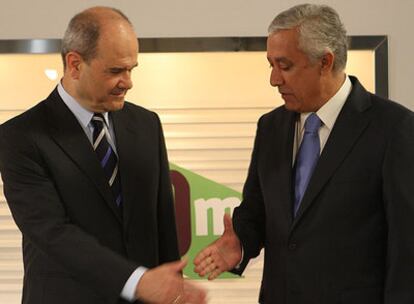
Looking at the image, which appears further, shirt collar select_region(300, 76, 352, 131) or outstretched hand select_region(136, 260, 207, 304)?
shirt collar select_region(300, 76, 352, 131)

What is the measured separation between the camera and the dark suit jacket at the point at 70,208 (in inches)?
79.6

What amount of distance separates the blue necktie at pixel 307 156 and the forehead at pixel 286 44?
200 mm

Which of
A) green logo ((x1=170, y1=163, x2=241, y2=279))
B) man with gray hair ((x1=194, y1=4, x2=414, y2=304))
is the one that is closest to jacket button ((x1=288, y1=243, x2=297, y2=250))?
man with gray hair ((x1=194, y1=4, x2=414, y2=304))

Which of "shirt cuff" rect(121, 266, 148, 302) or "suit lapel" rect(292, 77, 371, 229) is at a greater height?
"suit lapel" rect(292, 77, 371, 229)

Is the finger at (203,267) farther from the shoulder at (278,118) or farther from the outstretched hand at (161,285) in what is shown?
the shoulder at (278,118)

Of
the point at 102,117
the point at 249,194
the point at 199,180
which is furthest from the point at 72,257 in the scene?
the point at 199,180

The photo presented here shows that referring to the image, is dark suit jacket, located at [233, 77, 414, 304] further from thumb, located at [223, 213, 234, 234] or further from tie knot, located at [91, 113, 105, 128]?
tie knot, located at [91, 113, 105, 128]

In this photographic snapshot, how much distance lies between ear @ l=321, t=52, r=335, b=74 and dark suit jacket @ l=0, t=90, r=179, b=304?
608 mm

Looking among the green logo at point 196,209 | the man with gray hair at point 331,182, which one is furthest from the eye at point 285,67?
the green logo at point 196,209

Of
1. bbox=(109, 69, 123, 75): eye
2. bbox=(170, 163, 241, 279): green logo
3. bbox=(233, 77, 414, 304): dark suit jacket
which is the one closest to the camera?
bbox=(233, 77, 414, 304): dark suit jacket

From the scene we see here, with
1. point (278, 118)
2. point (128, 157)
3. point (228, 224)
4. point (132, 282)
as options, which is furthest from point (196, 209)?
point (132, 282)

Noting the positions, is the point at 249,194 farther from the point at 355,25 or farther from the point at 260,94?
the point at 355,25

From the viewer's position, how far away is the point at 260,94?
132 inches

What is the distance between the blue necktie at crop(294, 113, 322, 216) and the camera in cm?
214
